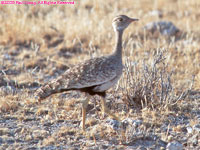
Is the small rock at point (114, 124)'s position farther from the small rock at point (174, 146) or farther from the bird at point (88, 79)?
the small rock at point (174, 146)

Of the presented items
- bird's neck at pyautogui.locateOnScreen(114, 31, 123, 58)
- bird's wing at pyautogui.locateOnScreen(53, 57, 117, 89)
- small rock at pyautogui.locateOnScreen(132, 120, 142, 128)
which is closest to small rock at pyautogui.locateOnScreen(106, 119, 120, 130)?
small rock at pyautogui.locateOnScreen(132, 120, 142, 128)

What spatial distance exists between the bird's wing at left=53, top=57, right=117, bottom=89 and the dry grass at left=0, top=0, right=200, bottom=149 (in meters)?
0.58

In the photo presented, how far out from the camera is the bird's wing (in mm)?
4219

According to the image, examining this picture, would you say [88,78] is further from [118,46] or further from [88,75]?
[118,46]

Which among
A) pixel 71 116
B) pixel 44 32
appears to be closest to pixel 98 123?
pixel 71 116

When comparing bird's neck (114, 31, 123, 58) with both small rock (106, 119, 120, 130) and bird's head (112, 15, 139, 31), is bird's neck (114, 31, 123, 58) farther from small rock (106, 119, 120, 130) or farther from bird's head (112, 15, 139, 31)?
small rock (106, 119, 120, 130)

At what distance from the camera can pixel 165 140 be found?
4246mm

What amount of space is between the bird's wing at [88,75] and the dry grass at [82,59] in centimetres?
58

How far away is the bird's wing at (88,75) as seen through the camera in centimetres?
422

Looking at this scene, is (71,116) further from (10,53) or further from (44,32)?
(44,32)

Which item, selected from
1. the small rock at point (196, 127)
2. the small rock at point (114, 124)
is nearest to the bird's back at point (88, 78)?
the small rock at point (114, 124)

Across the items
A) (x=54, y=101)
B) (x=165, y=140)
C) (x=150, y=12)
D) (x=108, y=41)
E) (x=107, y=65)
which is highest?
(x=150, y=12)

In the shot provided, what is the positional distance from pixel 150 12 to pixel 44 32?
3488 millimetres

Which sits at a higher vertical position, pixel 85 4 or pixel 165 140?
pixel 85 4
